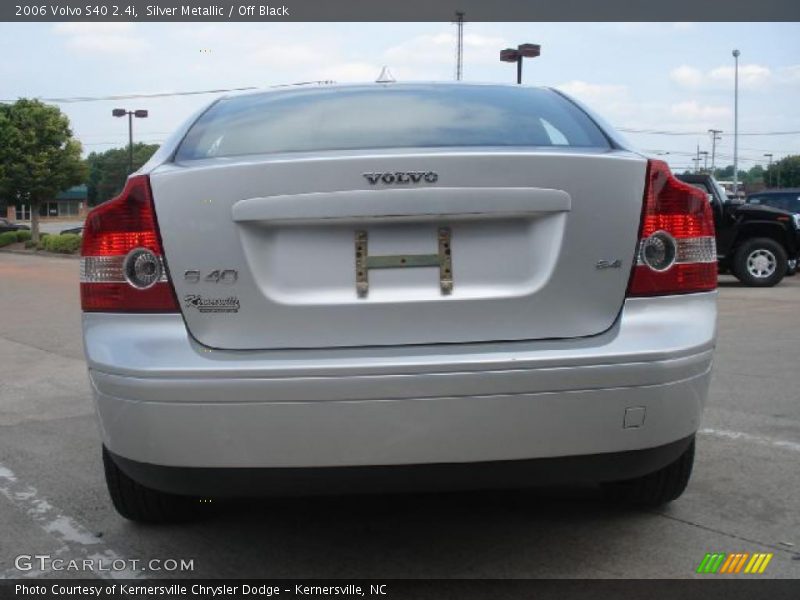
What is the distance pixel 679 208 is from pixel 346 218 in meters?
1.04

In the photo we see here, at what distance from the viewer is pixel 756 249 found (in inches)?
601

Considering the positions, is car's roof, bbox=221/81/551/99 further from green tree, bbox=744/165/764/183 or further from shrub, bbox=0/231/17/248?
green tree, bbox=744/165/764/183

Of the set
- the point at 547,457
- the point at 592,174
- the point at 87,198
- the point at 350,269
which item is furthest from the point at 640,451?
the point at 87,198

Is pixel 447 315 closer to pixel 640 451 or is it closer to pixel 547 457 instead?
pixel 547 457

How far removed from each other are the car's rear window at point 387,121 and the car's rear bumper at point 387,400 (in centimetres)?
74

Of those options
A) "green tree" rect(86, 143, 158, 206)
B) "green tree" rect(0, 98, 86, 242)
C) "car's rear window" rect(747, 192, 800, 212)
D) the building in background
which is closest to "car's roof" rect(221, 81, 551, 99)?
"car's rear window" rect(747, 192, 800, 212)

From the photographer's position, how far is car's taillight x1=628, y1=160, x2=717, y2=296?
8.88ft

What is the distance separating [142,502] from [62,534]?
0.38 metres

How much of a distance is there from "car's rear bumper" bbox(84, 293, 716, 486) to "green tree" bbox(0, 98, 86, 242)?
39006 mm

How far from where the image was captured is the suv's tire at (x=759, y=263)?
49.8ft

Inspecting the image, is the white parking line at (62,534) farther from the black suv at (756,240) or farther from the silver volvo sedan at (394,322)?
the black suv at (756,240)

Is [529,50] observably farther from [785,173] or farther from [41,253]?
[785,173]

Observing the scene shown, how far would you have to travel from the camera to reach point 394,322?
8.45ft

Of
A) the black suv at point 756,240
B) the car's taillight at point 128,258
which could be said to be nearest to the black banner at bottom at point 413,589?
the car's taillight at point 128,258
